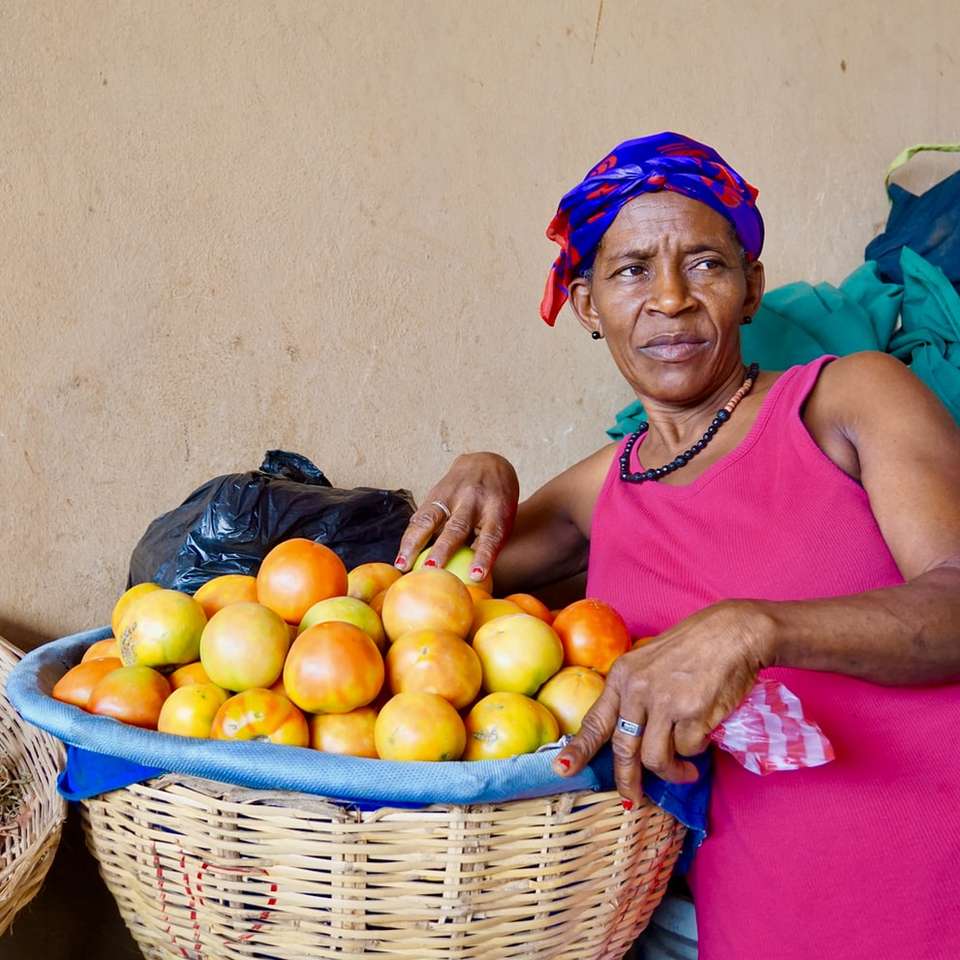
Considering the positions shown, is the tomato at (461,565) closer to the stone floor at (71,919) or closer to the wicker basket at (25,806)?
the wicker basket at (25,806)

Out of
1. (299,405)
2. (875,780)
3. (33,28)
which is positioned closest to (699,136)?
(299,405)

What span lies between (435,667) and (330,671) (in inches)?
4.5

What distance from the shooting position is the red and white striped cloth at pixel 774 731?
963 mm

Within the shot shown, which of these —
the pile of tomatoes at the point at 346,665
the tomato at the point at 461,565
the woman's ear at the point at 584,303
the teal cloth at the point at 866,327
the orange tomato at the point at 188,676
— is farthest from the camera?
the teal cloth at the point at 866,327

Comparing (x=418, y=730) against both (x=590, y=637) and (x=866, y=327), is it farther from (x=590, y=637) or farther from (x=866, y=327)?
(x=866, y=327)

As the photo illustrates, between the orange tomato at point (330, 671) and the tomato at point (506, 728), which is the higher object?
the orange tomato at point (330, 671)

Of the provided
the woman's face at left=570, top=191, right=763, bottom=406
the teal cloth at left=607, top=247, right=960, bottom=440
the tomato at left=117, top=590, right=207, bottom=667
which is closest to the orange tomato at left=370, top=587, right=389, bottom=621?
the tomato at left=117, top=590, right=207, bottom=667

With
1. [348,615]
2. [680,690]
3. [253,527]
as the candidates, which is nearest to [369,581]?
[348,615]

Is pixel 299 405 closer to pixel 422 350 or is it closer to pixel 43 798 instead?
pixel 422 350

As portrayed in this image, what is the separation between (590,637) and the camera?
45.7 inches

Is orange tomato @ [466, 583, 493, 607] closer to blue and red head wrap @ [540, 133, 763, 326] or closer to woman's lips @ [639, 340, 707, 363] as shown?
woman's lips @ [639, 340, 707, 363]

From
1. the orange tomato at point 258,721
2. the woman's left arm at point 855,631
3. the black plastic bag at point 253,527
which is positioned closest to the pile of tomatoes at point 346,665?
the orange tomato at point 258,721

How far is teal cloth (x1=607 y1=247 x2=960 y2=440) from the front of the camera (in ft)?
6.86

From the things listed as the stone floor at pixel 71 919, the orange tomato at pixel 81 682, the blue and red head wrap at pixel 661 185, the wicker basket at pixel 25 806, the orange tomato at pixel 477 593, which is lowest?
the stone floor at pixel 71 919
